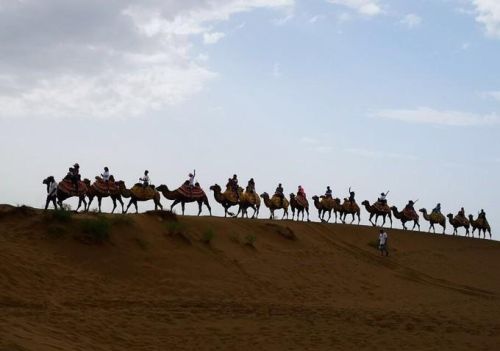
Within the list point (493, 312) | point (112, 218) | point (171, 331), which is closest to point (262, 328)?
point (171, 331)

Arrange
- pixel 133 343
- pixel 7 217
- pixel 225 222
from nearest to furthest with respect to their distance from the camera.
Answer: pixel 133 343 < pixel 7 217 < pixel 225 222

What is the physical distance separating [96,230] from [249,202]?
12.0 m

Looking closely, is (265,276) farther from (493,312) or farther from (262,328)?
(493,312)

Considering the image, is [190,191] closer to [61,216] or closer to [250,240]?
[250,240]

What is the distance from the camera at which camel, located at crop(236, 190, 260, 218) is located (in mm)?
33125

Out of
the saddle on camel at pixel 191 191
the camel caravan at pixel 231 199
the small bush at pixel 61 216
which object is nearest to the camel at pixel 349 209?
the camel caravan at pixel 231 199

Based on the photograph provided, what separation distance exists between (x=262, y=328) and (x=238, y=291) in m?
4.30

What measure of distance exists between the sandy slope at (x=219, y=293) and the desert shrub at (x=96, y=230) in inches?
12.8

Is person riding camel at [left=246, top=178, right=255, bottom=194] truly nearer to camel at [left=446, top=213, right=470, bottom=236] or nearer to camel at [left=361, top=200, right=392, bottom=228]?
camel at [left=361, top=200, right=392, bottom=228]

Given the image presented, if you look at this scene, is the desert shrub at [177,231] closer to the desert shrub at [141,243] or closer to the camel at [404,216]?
the desert shrub at [141,243]

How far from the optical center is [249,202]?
3328cm

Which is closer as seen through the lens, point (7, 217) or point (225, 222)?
point (7, 217)

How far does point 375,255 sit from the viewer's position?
105 feet

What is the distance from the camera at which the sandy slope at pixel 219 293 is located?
1603 cm
